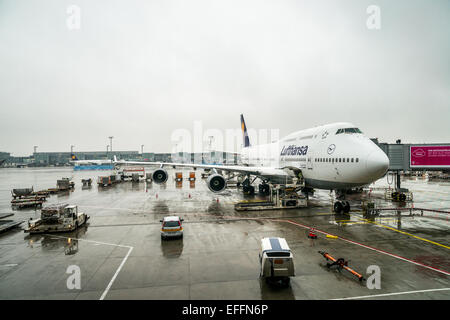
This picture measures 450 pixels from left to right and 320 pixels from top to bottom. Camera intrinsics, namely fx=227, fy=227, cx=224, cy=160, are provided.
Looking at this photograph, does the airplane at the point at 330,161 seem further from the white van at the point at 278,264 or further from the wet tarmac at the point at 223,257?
the white van at the point at 278,264

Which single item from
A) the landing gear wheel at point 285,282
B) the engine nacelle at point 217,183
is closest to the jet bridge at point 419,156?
the engine nacelle at point 217,183

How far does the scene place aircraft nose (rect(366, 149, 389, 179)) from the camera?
14.3 metres

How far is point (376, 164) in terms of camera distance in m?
14.4

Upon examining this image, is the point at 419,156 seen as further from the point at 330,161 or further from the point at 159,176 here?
the point at 159,176

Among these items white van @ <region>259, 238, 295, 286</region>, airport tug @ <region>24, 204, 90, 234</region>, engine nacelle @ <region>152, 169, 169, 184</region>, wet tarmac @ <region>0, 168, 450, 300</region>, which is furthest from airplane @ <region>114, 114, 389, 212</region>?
airport tug @ <region>24, 204, 90, 234</region>

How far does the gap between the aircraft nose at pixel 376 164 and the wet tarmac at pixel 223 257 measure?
12.2 ft

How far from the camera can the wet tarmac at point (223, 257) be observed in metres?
7.86

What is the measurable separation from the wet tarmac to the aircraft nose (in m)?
3.72

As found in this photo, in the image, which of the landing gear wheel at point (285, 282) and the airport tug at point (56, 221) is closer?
the landing gear wheel at point (285, 282)

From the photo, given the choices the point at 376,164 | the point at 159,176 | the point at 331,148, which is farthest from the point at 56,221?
the point at 376,164

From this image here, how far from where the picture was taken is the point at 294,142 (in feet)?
77.3

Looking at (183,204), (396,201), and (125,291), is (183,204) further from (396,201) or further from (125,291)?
(396,201)

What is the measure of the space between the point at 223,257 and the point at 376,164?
11208 mm
